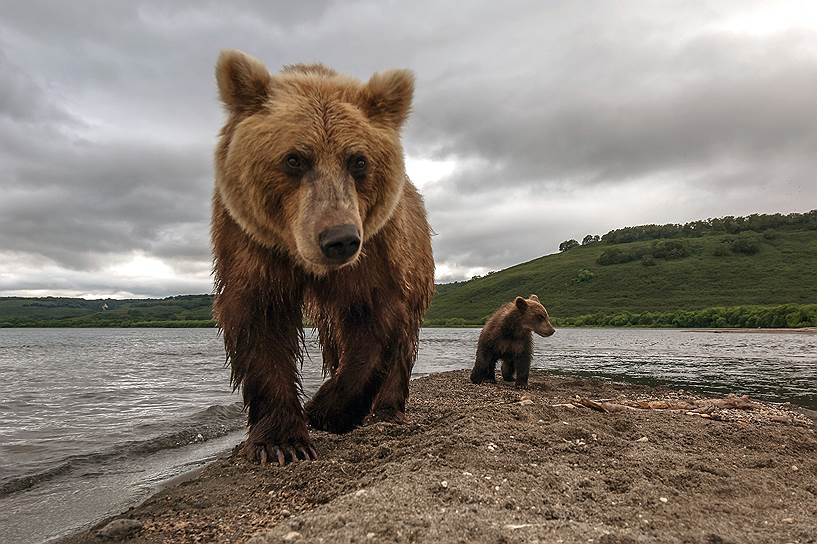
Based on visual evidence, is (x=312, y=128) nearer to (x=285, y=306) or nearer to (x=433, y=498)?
(x=285, y=306)

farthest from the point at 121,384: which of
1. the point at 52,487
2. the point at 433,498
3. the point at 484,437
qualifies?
the point at 433,498

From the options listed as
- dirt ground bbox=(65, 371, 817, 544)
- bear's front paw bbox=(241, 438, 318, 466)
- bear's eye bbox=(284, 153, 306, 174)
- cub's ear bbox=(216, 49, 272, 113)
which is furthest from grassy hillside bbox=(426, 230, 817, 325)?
bear's eye bbox=(284, 153, 306, 174)

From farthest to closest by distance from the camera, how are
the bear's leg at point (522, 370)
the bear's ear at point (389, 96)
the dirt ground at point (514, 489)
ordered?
the bear's leg at point (522, 370) < the bear's ear at point (389, 96) < the dirt ground at point (514, 489)

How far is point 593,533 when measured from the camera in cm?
257

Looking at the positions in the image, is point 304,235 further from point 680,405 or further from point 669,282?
point 669,282

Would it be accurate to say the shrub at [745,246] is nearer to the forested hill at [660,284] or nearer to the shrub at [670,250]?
the forested hill at [660,284]

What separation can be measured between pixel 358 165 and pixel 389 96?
790 millimetres

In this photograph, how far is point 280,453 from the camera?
170 inches

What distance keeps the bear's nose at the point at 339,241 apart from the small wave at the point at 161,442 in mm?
3990

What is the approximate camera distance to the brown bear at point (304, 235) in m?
3.62

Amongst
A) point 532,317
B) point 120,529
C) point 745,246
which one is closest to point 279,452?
point 120,529

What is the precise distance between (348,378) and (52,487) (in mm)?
2953

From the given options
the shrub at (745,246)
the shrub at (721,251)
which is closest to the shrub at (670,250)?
the shrub at (721,251)

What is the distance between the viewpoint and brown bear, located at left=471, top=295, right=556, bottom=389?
10.3 metres
